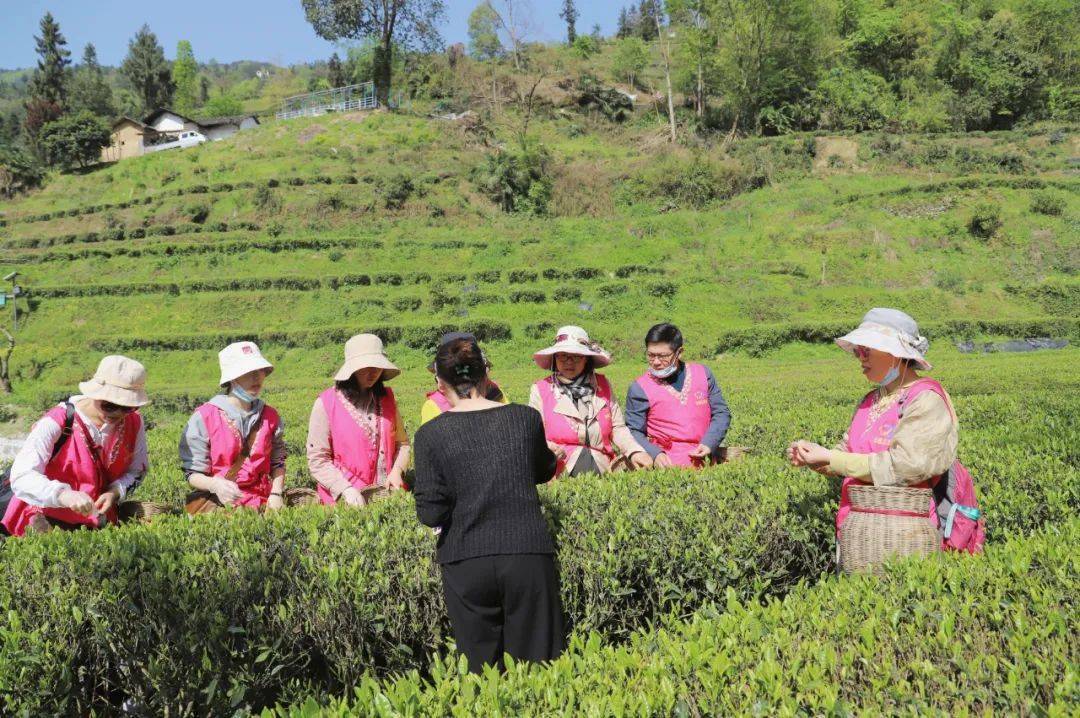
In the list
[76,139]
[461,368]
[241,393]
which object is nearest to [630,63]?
[76,139]

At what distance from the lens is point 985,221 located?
28.6 m

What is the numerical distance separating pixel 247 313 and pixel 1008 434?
24282 mm

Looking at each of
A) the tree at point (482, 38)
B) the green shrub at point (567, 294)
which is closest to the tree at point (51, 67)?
the tree at point (482, 38)

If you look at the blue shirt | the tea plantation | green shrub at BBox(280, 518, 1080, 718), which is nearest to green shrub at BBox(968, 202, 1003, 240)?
the tea plantation

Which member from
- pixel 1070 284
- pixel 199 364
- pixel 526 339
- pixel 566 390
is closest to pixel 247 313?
pixel 199 364

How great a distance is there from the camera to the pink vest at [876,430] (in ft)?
11.2

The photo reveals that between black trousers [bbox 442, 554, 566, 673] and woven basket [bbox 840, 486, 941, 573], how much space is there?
62.3 inches

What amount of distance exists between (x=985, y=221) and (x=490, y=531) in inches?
1271

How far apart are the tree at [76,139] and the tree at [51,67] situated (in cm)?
2370

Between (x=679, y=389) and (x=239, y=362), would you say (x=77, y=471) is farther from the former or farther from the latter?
(x=679, y=389)

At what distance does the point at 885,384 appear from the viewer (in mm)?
3627

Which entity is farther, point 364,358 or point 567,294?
point 567,294

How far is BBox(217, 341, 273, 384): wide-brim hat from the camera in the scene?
14.9 feet

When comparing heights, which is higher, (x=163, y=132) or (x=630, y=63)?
(x=630, y=63)
